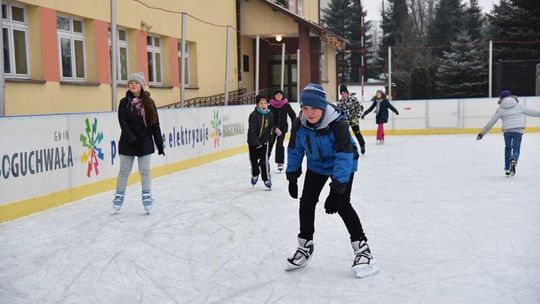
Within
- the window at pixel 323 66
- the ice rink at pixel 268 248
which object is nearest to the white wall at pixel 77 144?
the ice rink at pixel 268 248

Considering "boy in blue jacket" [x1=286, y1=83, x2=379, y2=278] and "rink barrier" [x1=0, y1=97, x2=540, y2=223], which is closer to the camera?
"boy in blue jacket" [x1=286, y1=83, x2=379, y2=278]

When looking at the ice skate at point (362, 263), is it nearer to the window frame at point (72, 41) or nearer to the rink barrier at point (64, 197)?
the rink barrier at point (64, 197)

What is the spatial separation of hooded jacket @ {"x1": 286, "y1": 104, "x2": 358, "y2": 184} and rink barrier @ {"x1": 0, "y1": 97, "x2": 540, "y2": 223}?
3503 mm

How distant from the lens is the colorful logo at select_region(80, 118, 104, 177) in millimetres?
8039

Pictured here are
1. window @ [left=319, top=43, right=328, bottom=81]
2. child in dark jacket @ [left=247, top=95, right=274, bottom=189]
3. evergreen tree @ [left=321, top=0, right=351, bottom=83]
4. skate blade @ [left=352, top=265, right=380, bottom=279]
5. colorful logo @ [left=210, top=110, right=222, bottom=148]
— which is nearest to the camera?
skate blade @ [left=352, top=265, right=380, bottom=279]

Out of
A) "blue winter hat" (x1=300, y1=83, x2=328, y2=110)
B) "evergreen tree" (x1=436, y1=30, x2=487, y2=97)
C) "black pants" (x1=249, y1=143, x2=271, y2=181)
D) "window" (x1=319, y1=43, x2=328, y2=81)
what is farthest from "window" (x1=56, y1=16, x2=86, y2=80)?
"evergreen tree" (x1=436, y1=30, x2=487, y2=97)

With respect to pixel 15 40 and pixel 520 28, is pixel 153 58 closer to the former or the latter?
pixel 15 40

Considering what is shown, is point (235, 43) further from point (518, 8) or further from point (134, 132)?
point (134, 132)

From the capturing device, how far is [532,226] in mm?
5918

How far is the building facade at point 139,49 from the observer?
39.2ft

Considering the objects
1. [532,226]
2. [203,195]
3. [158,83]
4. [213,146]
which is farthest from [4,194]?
[158,83]

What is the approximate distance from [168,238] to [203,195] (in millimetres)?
2521

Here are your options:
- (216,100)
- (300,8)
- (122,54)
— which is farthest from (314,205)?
(300,8)

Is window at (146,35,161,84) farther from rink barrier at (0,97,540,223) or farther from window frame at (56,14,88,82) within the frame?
rink barrier at (0,97,540,223)
